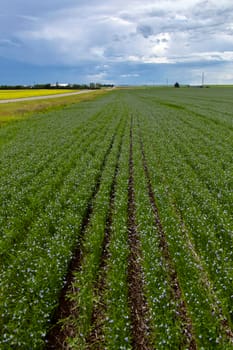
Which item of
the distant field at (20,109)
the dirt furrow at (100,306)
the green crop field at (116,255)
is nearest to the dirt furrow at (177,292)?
the green crop field at (116,255)

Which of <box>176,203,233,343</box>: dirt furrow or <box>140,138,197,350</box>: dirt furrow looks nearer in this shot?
<box>140,138,197,350</box>: dirt furrow

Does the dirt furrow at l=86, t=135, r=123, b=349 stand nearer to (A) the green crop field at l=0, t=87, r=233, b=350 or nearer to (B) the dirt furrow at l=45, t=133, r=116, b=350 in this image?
(A) the green crop field at l=0, t=87, r=233, b=350

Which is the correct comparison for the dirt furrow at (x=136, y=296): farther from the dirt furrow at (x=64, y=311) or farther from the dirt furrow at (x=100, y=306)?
the dirt furrow at (x=64, y=311)

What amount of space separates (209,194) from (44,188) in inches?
297

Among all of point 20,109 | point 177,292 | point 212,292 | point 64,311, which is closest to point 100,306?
point 64,311

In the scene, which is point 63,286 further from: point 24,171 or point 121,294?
point 24,171

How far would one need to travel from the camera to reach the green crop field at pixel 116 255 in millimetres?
5438

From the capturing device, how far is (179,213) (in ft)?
33.2

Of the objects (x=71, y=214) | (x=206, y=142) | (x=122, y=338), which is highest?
(x=206, y=142)

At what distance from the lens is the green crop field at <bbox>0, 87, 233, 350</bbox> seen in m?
5.44

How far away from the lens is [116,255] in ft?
24.9

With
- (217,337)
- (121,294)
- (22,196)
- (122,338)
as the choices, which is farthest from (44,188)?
(217,337)

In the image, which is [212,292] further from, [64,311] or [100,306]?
[64,311]

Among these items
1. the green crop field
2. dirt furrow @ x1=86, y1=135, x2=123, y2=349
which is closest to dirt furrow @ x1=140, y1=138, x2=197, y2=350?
the green crop field
